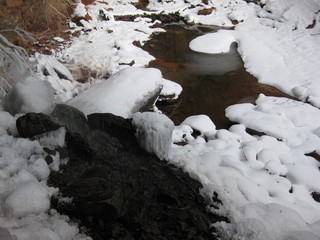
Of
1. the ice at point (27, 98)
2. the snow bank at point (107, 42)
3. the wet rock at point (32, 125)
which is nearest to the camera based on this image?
the wet rock at point (32, 125)

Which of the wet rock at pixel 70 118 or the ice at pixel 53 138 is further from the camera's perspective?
the wet rock at pixel 70 118

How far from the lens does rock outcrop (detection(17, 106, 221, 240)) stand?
89.5 inches

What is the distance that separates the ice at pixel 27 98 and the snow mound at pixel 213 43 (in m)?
5.75

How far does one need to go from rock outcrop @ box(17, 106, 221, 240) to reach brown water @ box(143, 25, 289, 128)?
7.12 feet

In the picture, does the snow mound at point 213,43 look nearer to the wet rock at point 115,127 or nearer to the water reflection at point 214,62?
the water reflection at point 214,62

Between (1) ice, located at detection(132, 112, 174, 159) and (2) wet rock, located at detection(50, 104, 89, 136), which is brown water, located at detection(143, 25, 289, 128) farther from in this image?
(2) wet rock, located at detection(50, 104, 89, 136)

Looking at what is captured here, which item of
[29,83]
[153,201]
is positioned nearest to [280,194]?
[153,201]

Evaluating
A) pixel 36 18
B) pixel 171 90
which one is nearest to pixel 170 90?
pixel 171 90

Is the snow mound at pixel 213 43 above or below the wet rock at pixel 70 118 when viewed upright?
below

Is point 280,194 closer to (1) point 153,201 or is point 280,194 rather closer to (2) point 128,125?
(1) point 153,201

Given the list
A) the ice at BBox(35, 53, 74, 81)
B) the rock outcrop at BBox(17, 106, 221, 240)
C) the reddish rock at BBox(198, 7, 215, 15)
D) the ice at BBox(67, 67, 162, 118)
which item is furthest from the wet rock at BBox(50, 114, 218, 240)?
the reddish rock at BBox(198, 7, 215, 15)

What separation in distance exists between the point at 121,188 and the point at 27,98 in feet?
5.15

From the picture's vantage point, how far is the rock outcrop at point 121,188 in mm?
2273

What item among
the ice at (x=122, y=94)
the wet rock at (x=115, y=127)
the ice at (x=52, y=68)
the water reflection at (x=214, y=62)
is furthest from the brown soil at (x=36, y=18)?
the wet rock at (x=115, y=127)
